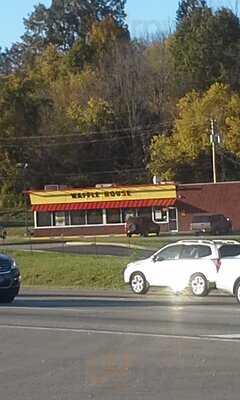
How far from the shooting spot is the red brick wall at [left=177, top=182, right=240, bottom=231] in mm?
84062

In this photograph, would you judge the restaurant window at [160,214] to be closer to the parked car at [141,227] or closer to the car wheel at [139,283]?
the parked car at [141,227]

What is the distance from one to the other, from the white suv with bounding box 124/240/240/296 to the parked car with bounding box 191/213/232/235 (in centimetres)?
4715

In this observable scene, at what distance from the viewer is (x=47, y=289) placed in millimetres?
35625

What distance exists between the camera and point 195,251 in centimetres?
2986

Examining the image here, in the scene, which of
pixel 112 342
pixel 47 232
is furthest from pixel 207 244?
pixel 47 232

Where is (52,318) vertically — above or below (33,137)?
below

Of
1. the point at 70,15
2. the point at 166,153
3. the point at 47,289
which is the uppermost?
the point at 70,15

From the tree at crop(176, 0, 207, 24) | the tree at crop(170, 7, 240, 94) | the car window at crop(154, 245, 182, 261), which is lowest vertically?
the car window at crop(154, 245, 182, 261)

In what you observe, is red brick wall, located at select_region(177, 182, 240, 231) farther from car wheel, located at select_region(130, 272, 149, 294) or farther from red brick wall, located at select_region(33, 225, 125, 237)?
car wheel, located at select_region(130, 272, 149, 294)

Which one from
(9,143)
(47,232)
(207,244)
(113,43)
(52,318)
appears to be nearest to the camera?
(52,318)

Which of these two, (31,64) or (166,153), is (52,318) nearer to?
(166,153)

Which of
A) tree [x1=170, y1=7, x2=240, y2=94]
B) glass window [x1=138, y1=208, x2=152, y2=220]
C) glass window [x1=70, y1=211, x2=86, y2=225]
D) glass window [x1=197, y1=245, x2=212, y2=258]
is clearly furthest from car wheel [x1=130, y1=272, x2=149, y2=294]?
tree [x1=170, y1=7, x2=240, y2=94]

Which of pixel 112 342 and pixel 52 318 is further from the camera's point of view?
pixel 52 318

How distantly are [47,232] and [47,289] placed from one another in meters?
52.9
